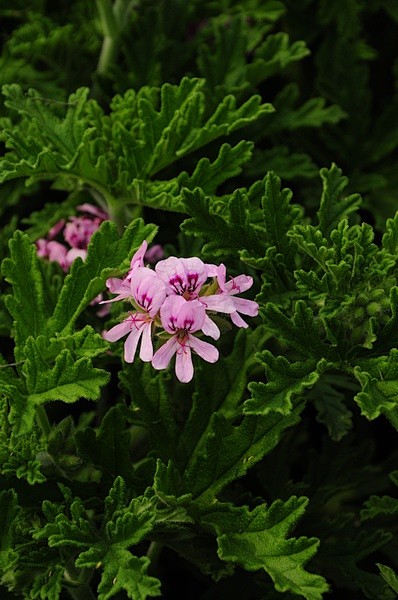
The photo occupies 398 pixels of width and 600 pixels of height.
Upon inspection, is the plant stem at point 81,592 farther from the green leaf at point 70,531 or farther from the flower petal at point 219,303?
the flower petal at point 219,303

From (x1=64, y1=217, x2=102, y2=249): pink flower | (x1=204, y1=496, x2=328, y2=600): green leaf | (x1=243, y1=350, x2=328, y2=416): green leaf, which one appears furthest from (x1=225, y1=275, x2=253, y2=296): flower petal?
(x1=64, y1=217, x2=102, y2=249): pink flower


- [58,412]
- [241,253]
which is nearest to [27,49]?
[58,412]

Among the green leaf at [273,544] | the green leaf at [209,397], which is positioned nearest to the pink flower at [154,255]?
the green leaf at [209,397]

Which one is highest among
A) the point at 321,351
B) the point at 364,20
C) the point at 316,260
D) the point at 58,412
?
the point at 316,260

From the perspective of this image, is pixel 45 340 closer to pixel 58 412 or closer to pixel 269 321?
pixel 269 321

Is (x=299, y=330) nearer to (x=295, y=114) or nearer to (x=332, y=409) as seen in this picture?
(x=332, y=409)

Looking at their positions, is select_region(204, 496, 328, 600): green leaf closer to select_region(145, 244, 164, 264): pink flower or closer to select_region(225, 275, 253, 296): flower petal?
select_region(225, 275, 253, 296): flower petal
